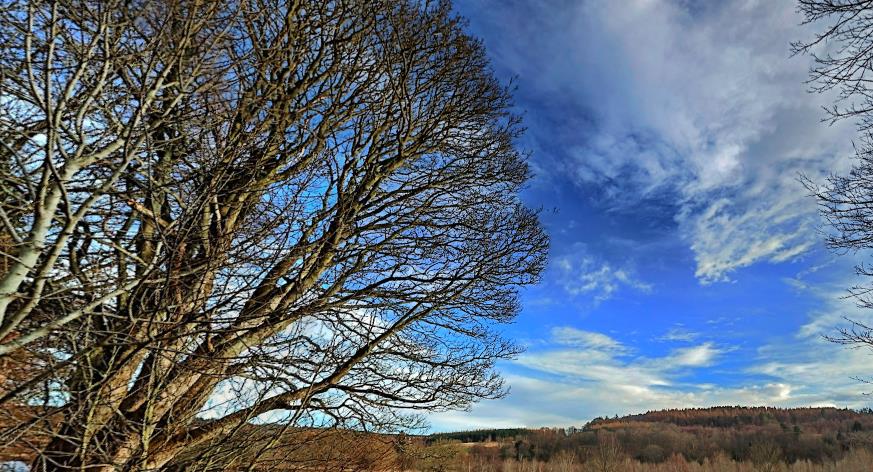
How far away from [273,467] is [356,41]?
461 cm

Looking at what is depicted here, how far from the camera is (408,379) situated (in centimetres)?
586

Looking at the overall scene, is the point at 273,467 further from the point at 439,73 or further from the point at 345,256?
the point at 439,73

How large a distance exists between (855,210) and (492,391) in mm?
5986

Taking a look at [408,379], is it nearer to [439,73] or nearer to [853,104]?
[439,73]

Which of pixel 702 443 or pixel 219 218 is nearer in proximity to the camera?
pixel 219 218

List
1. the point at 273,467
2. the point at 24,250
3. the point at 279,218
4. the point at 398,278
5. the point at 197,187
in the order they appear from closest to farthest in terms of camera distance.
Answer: the point at 24,250 → the point at 197,187 → the point at 279,218 → the point at 273,467 → the point at 398,278

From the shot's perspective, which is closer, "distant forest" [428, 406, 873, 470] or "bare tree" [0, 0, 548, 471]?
"bare tree" [0, 0, 548, 471]

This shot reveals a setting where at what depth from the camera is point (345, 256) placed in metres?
5.54

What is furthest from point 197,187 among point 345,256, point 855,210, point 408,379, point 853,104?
point 855,210

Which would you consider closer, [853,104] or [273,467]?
[273,467]

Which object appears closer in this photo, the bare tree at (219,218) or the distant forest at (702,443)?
the bare tree at (219,218)

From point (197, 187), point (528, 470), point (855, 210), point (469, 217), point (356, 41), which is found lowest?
point (528, 470)

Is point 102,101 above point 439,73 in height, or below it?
below

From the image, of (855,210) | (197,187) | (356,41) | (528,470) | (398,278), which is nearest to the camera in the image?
(197,187)
